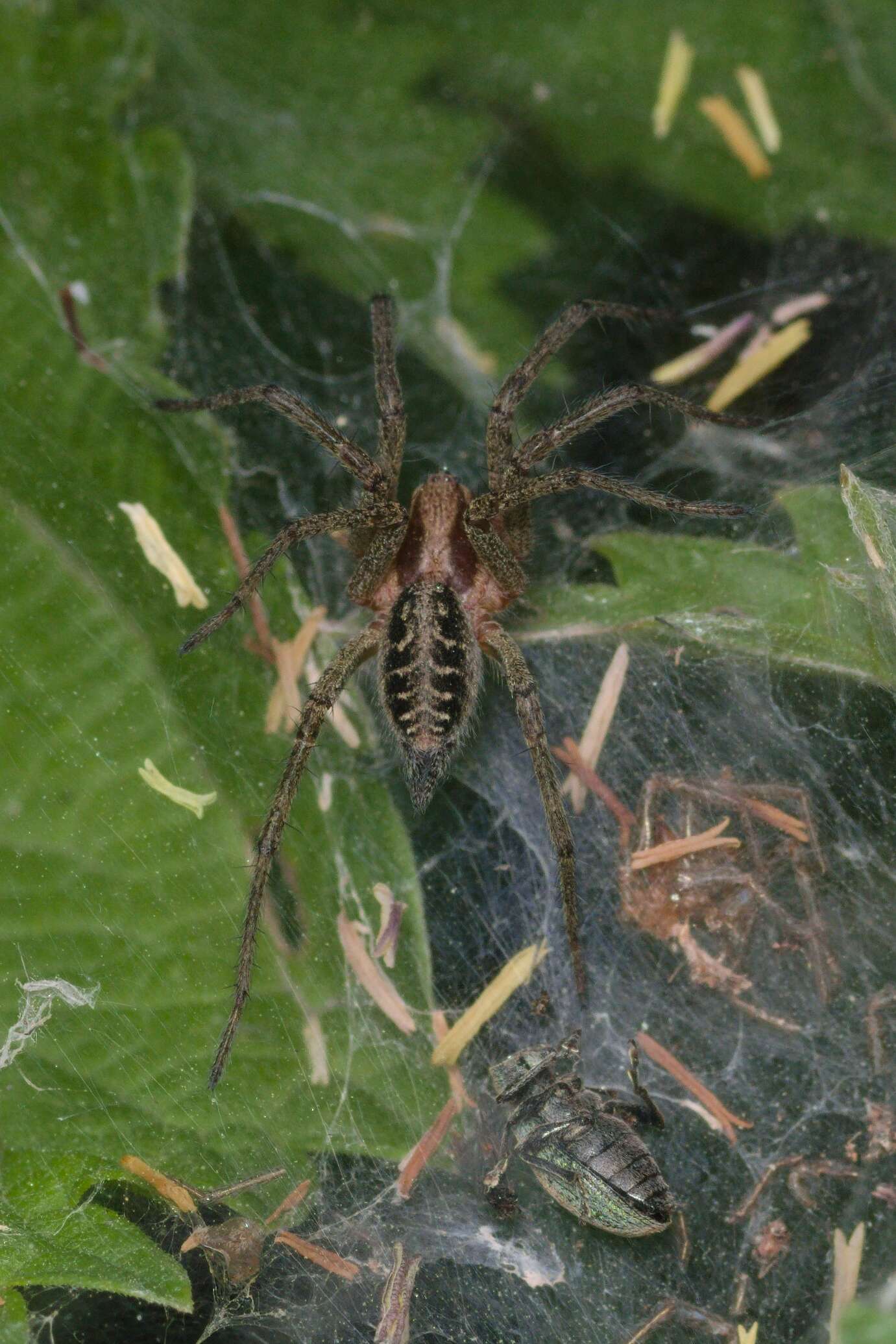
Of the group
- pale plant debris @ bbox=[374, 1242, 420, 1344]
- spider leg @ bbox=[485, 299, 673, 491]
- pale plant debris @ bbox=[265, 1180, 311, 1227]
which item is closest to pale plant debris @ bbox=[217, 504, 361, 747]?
spider leg @ bbox=[485, 299, 673, 491]

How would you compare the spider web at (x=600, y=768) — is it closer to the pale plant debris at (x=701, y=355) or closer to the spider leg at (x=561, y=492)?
the pale plant debris at (x=701, y=355)

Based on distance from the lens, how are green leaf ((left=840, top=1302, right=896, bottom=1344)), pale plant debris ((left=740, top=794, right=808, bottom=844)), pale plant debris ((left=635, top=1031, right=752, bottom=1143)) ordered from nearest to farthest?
1. green leaf ((left=840, top=1302, right=896, bottom=1344))
2. pale plant debris ((left=635, top=1031, right=752, bottom=1143))
3. pale plant debris ((left=740, top=794, right=808, bottom=844))

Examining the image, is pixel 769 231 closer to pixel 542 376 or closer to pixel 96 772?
pixel 542 376

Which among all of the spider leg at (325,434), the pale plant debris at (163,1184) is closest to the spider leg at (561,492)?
the spider leg at (325,434)

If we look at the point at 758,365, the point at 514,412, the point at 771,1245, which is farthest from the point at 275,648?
the point at 771,1245

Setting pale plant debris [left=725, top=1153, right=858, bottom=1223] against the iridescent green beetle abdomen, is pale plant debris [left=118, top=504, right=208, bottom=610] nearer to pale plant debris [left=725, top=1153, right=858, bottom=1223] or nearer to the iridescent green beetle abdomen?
the iridescent green beetle abdomen

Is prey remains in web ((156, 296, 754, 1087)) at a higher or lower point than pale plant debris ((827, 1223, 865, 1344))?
higher
